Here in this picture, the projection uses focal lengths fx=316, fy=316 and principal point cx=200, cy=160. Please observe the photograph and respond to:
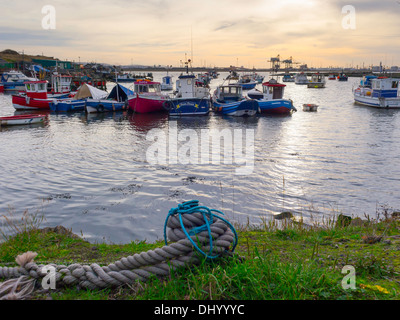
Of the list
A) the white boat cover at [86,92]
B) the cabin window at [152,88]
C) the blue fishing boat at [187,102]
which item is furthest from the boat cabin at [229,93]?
the white boat cover at [86,92]

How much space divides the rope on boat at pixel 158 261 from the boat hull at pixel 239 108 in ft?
99.7

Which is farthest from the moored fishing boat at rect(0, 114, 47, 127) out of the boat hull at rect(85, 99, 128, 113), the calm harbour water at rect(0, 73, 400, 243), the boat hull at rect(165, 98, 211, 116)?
the boat hull at rect(165, 98, 211, 116)

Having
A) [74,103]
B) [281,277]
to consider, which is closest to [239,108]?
[74,103]

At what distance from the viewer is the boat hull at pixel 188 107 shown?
33562 mm

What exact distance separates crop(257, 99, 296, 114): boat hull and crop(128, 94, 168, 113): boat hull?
11029mm

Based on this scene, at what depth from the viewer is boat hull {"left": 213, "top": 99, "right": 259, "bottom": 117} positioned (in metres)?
33.1

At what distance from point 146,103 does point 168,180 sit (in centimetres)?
2379

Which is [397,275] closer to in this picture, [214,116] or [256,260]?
[256,260]

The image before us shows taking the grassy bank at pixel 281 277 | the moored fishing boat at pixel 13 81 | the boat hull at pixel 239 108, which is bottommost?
the grassy bank at pixel 281 277

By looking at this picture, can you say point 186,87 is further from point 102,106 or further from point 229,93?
point 102,106

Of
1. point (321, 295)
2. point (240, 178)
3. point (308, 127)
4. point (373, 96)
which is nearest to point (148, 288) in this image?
point (321, 295)

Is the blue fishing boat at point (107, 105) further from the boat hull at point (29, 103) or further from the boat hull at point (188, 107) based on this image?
the boat hull at point (188, 107)

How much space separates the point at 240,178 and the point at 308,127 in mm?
16689

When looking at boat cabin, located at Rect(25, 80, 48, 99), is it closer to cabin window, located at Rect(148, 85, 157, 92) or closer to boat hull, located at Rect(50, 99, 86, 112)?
boat hull, located at Rect(50, 99, 86, 112)
